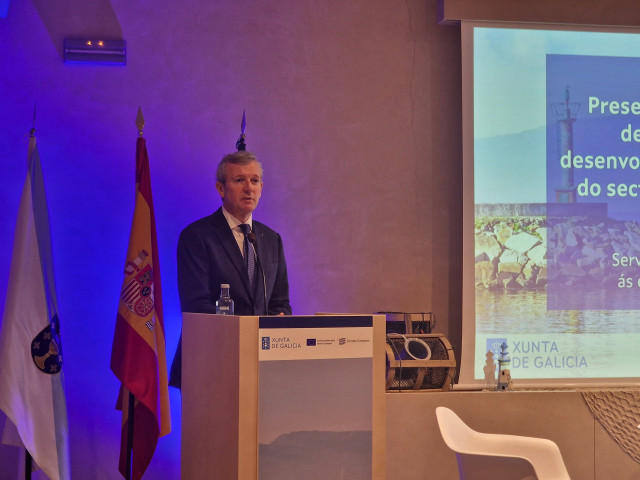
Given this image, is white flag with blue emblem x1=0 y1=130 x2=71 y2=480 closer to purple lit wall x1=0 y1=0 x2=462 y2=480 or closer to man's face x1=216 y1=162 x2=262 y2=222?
purple lit wall x1=0 y1=0 x2=462 y2=480

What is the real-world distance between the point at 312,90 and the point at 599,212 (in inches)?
83.3

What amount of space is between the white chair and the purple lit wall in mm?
1086

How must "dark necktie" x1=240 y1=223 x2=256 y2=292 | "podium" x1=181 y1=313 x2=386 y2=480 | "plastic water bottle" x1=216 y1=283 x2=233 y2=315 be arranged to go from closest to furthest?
"podium" x1=181 y1=313 x2=386 y2=480, "plastic water bottle" x1=216 y1=283 x2=233 y2=315, "dark necktie" x1=240 y1=223 x2=256 y2=292

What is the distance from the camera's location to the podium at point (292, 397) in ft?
9.57

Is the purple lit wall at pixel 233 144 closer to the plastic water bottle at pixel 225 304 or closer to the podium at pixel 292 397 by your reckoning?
the plastic water bottle at pixel 225 304

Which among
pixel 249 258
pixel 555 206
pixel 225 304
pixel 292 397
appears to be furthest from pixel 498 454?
pixel 555 206

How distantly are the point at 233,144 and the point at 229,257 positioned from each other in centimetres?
115

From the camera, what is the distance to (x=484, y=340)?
16.4 ft

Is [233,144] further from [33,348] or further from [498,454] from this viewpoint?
[498,454]

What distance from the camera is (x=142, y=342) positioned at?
4070 mm

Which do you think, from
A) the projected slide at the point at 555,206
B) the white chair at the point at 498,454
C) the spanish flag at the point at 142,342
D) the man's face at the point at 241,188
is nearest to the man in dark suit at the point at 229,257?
the man's face at the point at 241,188

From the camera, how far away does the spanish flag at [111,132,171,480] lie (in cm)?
404

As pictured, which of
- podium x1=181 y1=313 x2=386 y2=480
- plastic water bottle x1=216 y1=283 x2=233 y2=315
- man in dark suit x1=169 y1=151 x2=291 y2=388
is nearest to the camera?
podium x1=181 y1=313 x2=386 y2=480

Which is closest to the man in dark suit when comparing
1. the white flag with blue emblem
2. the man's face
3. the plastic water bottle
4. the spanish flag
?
the man's face
